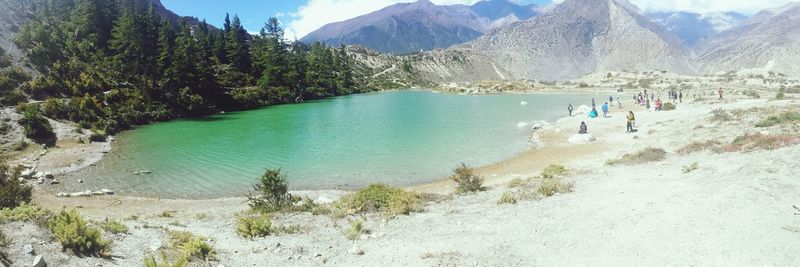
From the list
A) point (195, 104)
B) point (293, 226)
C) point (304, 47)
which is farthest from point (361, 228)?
point (304, 47)

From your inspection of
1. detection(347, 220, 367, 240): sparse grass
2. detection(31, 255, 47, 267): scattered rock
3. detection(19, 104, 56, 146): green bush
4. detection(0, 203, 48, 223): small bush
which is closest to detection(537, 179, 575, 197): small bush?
detection(347, 220, 367, 240): sparse grass

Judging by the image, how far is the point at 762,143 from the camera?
2048 centimetres

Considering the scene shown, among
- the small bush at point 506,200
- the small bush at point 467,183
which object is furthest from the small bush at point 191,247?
the small bush at point 467,183

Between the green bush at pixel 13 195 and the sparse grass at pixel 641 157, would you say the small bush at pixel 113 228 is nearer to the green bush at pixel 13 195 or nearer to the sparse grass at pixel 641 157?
the green bush at pixel 13 195

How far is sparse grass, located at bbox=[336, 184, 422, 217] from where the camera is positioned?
15.7 m

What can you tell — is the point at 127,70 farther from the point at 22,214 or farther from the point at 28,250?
the point at 28,250

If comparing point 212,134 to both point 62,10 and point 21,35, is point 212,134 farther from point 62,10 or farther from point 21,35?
point 62,10

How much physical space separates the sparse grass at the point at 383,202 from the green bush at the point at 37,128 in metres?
29.6

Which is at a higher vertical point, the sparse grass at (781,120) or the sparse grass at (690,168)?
the sparse grass at (781,120)

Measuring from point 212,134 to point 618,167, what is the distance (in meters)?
35.9

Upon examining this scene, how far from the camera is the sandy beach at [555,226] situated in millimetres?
10383

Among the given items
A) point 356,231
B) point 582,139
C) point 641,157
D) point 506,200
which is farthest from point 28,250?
point 582,139

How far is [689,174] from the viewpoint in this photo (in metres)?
17.8

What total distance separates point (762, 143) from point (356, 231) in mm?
18570
